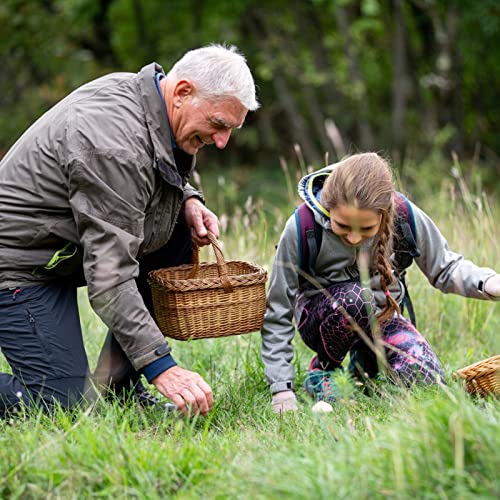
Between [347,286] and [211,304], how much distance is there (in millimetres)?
593

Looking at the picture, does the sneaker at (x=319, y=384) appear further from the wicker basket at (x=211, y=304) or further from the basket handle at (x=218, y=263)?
the basket handle at (x=218, y=263)

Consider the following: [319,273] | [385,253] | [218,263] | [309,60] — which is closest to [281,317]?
[319,273]

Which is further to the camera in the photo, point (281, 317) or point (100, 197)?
point (281, 317)

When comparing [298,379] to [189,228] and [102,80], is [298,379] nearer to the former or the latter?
[189,228]

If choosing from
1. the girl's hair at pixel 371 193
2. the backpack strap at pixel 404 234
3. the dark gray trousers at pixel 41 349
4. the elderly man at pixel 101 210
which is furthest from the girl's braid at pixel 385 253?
the dark gray trousers at pixel 41 349

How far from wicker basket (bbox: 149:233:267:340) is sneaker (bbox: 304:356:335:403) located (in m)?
0.37

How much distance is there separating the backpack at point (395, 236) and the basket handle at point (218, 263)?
325 millimetres

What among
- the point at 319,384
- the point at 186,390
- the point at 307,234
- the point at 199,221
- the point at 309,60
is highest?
the point at 309,60

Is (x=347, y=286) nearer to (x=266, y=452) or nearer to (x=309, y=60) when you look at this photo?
(x=266, y=452)

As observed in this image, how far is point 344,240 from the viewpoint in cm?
324

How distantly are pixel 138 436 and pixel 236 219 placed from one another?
242cm

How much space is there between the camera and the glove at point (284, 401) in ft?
10.6

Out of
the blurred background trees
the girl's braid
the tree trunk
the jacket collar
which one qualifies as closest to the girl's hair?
the girl's braid

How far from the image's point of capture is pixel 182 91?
3123 mm
